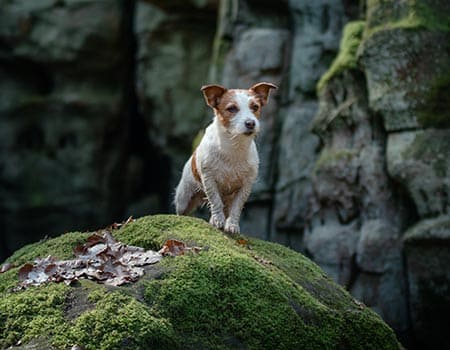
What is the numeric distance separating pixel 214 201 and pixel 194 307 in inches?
84.8

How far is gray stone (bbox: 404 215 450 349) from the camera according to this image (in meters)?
10.1

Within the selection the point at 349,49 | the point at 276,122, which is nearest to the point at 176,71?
the point at 276,122

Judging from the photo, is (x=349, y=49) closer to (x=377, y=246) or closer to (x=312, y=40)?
(x=312, y=40)

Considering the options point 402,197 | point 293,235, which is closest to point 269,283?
point 402,197

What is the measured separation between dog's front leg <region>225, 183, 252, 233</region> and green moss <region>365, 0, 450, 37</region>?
4.58 metres

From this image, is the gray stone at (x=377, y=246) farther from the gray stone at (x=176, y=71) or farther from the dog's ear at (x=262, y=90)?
the gray stone at (x=176, y=71)

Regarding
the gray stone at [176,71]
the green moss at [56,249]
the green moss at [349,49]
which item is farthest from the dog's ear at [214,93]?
the gray stone at [176,71]

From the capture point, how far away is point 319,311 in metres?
5.93

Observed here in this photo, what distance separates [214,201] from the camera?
742cm

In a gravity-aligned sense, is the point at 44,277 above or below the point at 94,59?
below

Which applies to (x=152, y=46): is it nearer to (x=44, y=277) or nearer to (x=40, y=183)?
(x=40, y=183)

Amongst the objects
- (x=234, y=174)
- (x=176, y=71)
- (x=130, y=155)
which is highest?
(x=176, y=71)

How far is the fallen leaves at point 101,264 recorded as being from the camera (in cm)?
556

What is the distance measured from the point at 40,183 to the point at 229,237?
42.3 ft
